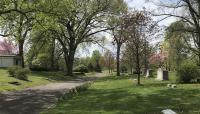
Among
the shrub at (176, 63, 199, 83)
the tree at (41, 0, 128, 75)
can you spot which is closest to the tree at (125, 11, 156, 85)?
the shrub at (176, 63, 199, 83)

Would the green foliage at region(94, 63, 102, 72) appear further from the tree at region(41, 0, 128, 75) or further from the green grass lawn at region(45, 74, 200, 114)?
the green grass lawn at region(45, 74, 200, 114)

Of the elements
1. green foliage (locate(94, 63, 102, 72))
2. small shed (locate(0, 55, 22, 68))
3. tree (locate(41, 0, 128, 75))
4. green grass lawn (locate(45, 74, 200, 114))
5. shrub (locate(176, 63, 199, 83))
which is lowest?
green grass lawn (locate(45, 74, 200, 114))

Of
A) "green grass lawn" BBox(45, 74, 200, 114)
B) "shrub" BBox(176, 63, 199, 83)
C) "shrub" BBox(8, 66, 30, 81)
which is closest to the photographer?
"green grass lawn" BBox(45, 74, 200, 114)

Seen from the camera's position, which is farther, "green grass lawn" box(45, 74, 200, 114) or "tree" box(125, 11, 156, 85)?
"tree" box(125, 11, 156, 85)

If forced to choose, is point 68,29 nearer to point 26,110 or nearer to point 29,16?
point 29,16

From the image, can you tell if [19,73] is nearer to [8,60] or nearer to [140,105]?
[140,105]

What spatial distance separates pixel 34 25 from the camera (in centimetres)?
3497

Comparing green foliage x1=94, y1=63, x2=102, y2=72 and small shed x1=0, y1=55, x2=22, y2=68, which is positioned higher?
small shed x1=0, y1=55, x2=22, y2=68

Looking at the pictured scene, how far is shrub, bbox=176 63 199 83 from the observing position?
104 ft

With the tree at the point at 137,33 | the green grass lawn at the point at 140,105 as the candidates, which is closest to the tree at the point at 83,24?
the tree at the point at 137,33

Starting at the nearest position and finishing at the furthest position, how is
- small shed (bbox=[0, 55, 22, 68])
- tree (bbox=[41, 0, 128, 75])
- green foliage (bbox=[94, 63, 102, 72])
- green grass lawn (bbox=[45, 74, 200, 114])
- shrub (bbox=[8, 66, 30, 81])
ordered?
green grass lawn (bbox=[45, 74, 200, 114])
shrub (bbox=[8, 66, 30, 81])
tree (bbox=[41, 0, 128, 75])
small shed (bbox=[0, 55, 22, 68])
green foliage (bbox=[94, 63, 102, 72])

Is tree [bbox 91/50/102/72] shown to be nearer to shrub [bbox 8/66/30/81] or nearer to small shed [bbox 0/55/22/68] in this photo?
small shed [bbox 0/55/22/68]

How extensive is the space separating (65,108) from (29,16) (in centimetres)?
1702

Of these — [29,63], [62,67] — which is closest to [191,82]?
[29,63]
